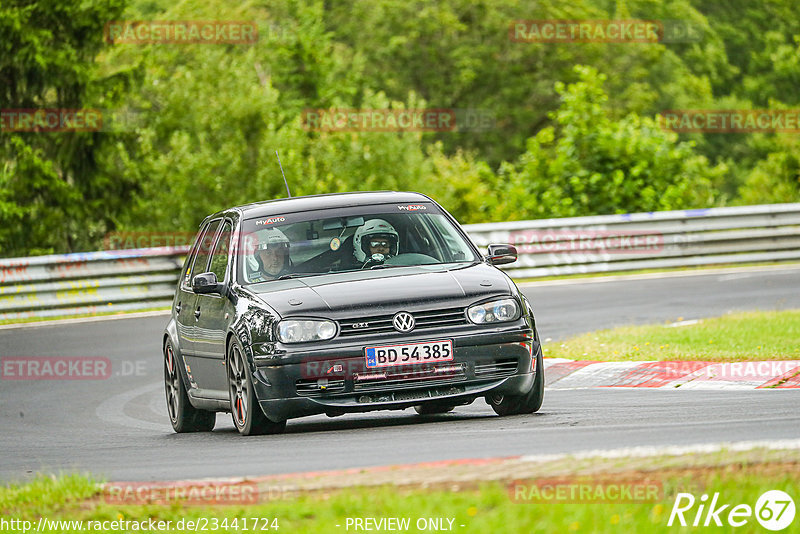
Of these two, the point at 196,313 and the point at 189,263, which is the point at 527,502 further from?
the point at 189,263

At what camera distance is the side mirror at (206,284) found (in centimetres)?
985

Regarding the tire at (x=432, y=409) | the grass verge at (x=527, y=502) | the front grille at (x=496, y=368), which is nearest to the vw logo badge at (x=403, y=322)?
the front grille at (x=496, y=368)

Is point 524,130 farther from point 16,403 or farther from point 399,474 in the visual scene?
point 399,474

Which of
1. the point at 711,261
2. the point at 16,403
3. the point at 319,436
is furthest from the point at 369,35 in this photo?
the point at 319,436

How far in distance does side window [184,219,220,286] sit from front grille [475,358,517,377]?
2.84 m

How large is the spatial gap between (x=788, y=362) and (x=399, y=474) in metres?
5.83

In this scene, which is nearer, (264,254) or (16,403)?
(264,254)

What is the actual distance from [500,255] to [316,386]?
6.60 feet

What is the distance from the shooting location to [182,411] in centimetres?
1071

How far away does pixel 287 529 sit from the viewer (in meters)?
5.47

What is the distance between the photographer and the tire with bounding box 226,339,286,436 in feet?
29.6

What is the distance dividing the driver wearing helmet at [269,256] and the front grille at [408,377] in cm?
126

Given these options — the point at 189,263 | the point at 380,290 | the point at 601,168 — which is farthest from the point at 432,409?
the point at 601,168

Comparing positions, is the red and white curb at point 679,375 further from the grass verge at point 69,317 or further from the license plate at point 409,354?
the grass verge at point 69,317
